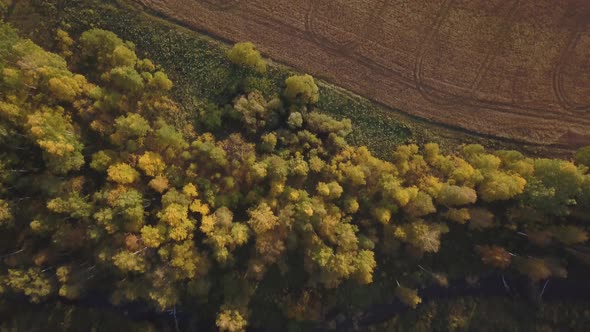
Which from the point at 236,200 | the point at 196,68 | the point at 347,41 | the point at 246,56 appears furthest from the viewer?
the point at 347,41

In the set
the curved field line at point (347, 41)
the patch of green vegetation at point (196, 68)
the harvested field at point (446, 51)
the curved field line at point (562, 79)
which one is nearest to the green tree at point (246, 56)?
the patch of green vegetation at point (196, 68)

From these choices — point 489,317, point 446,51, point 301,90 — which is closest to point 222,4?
point 301,90

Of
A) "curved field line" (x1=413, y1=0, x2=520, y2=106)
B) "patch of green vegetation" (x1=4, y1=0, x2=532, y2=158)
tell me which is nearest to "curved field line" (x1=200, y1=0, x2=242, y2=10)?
"patch of green vegetation" (x1=4, y1=0, x2=532, y2=158)

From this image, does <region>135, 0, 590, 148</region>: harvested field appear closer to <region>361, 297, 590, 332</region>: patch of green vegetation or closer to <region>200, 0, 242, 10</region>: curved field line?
<region>200, 0, 242, 10</region>: curved field line

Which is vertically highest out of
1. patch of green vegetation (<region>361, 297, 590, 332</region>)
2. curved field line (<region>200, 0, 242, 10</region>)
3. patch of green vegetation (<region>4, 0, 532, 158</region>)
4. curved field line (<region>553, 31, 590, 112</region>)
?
curved field line (<region>553, 31, 590, 112</region>)

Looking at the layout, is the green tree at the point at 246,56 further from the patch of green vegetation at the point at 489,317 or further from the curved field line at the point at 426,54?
the patch of green vegetation at the point at 489,317

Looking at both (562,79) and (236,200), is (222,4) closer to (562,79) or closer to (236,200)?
(236,200)

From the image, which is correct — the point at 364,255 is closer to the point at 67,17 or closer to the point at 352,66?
the point at 352,66

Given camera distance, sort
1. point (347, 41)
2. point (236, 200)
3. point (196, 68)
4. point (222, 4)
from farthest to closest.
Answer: point (347, 41) < point (222, 4) < point (196, 68) < point (236, 200)
